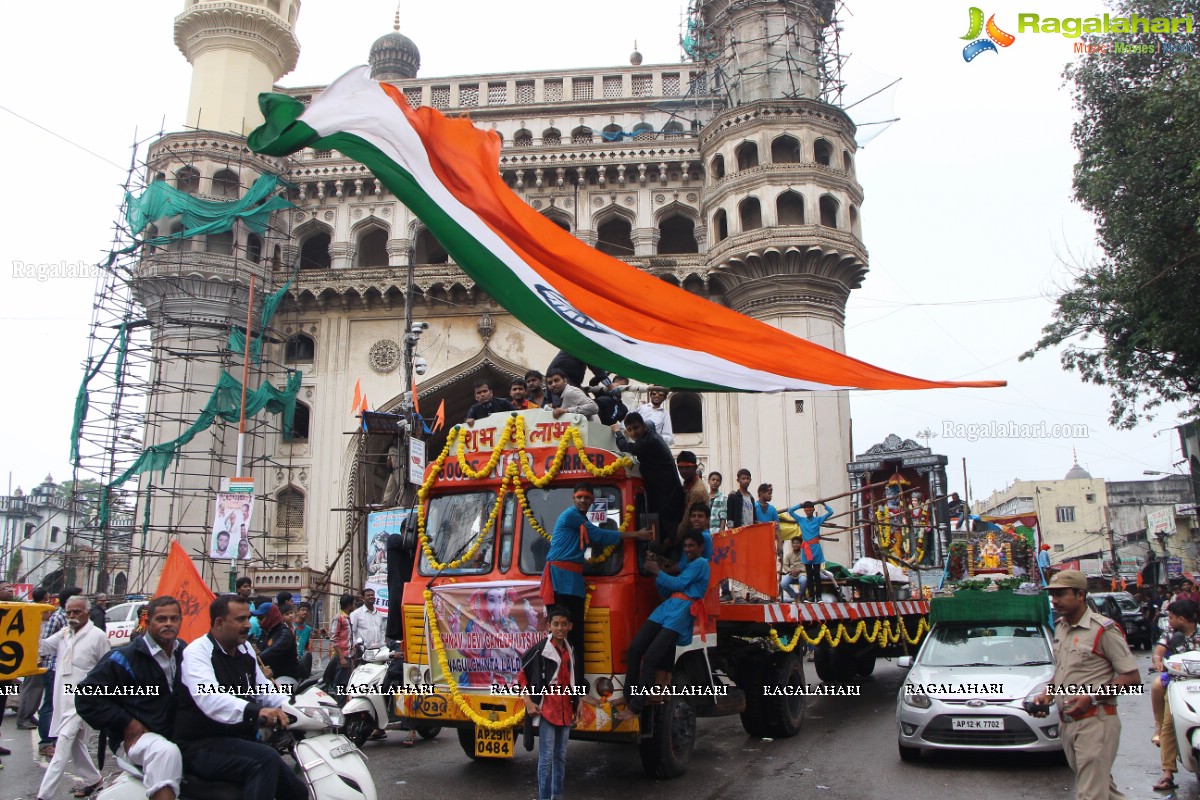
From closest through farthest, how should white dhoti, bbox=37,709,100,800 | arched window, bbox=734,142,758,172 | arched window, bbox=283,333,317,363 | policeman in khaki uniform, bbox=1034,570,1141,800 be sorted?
1. policeman in khaki uniform, bbox=1034,570,1141,800
2. white dhoti, bbox=37,709,100,800
3. arched window, bbox=734,142,758,172
4. arched window, bbox=283,333,317,363

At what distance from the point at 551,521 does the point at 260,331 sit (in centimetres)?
2248

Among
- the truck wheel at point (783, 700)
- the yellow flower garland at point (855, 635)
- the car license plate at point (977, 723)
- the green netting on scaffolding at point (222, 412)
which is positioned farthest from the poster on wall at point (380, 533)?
the car license plate at point (977, 723)

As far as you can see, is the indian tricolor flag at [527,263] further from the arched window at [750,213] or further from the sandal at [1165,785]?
the arched window at [750,213]

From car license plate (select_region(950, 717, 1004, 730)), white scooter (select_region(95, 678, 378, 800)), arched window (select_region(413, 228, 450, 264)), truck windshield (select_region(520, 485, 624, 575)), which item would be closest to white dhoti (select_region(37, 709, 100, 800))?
white scooter (select_region(95, 678, 378, 800))

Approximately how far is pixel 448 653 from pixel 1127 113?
19138 millimetres

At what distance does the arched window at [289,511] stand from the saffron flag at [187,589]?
18563 mm

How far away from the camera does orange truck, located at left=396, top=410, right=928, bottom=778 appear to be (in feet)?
24.2

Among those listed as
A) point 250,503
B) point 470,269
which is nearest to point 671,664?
point 470,269

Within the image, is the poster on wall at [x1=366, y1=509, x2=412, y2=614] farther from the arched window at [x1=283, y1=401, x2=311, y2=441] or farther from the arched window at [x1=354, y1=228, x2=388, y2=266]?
the arched window at [x1=354, y1=228, x2=388, y2=266]

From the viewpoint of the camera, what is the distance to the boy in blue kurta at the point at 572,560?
7172mm

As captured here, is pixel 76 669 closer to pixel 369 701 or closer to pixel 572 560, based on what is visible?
pixel 369 701

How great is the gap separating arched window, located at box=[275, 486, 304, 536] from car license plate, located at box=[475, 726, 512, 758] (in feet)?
70.9

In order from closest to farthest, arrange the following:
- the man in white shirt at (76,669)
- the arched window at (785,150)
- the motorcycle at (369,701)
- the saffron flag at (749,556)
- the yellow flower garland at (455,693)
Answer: the yellow flower garland at (455,693)
the man in white shirt at (76,669)
the saffron flag at (749,556)
the motorcycle at (369,701)
the arched window at (785,150)

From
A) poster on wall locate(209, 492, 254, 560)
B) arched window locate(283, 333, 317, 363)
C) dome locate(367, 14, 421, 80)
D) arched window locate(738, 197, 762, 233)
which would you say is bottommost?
poster on wall locate(209, 492, 254, 560)
